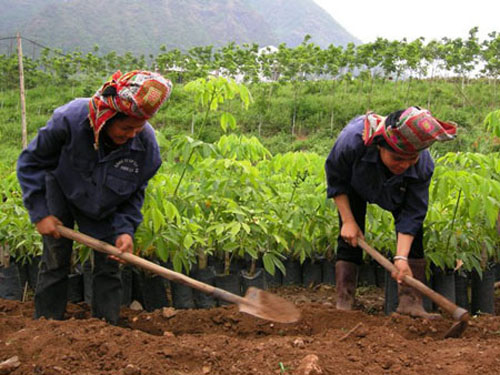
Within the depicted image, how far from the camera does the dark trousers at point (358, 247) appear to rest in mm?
2996

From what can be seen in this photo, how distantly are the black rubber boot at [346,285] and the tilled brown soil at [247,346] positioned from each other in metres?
0.18

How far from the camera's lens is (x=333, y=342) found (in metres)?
2.43

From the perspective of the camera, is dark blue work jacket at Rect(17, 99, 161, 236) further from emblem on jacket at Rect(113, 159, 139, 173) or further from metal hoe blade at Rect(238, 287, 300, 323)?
metal hoe blade at Rect(238, 287, 300, 323)

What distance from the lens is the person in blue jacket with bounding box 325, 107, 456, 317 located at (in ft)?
7.94

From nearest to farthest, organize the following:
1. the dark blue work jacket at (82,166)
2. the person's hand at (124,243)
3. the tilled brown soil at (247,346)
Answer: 1. the tilled brown soil at (247,346)
2. the dark blue work jacket at (82,166)
3. the person's hand at (124,243)

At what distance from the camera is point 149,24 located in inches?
4983

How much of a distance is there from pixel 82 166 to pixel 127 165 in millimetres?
207

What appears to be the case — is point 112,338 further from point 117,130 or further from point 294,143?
point 294,143

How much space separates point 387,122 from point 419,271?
975 millimetres

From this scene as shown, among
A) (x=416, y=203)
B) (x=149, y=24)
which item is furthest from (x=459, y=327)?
(x=149, y=24)

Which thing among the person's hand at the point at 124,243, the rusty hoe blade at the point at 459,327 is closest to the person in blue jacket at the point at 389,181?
the rusty hoe blade at the point at 459,327

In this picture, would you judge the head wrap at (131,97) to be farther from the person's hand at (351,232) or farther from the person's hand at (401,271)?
the person's hand at (401,271)

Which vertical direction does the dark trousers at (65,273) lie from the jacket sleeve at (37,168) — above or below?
below

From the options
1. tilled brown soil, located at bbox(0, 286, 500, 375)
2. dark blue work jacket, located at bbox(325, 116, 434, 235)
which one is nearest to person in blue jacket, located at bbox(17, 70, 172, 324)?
Answer: tilled brown soil, located at bbox(0, 286, 500, 375)
